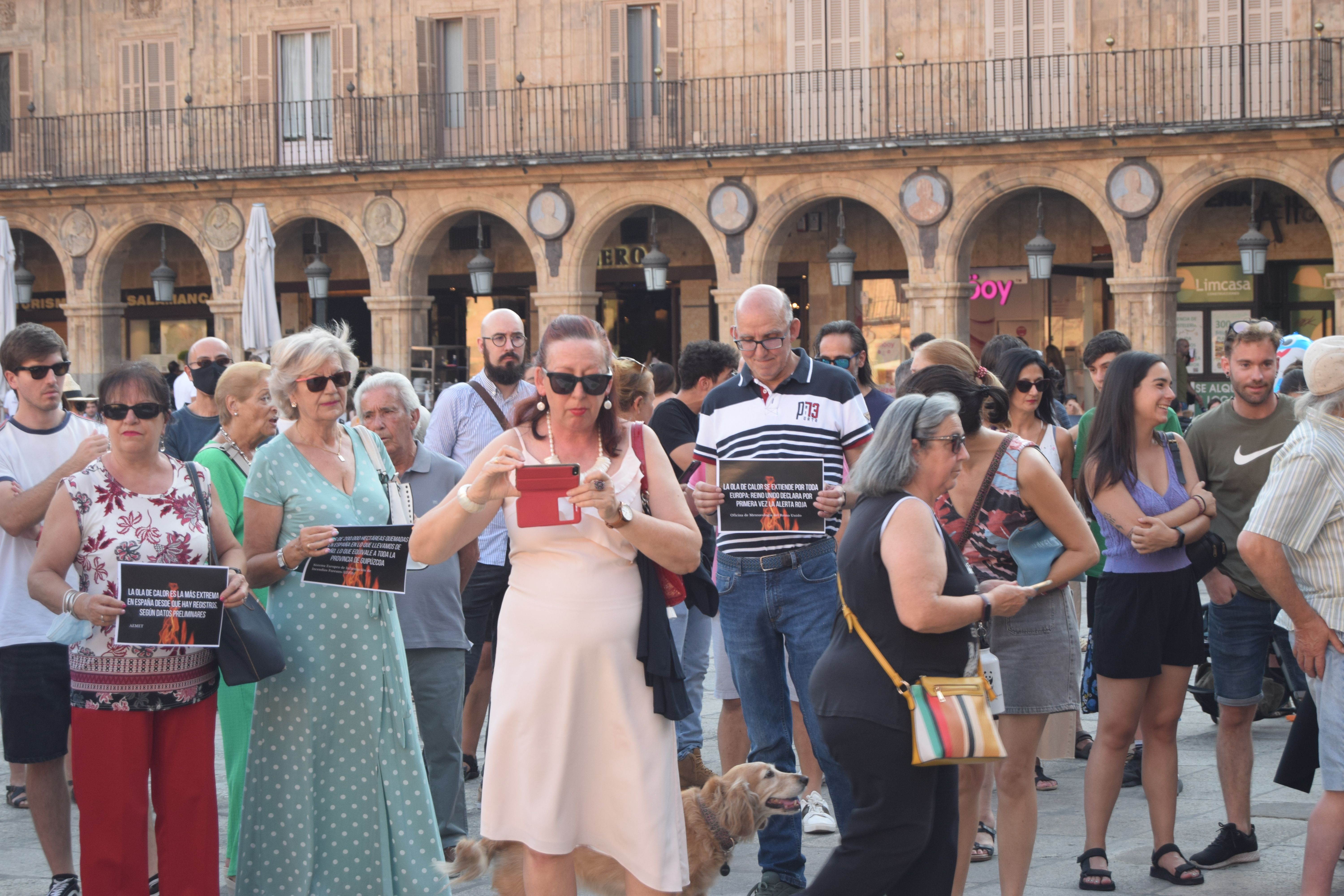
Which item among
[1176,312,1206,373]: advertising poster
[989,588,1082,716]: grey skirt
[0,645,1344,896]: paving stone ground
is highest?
[1176,312,1206,373]: advertising poster

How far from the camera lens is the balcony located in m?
21.7

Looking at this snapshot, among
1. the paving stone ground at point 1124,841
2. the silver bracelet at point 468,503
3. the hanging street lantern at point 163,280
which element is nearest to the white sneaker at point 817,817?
the paving stone ground at point 1124,841

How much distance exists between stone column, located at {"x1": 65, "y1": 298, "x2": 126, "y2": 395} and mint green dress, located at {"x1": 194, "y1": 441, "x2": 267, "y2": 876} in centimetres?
2328

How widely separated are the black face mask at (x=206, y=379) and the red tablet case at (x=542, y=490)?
4688 mm

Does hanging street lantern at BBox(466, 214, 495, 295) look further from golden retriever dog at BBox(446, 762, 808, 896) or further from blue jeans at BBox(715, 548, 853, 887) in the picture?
golden retriever dog at BBox(446, 762, 808, 896)

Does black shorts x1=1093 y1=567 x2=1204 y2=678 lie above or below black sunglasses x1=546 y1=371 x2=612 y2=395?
below

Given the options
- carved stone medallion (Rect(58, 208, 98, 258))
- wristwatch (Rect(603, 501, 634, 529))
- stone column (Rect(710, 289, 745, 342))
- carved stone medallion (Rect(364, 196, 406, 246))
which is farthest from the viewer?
carved stone medallion (Rect(58, 208, 98, 258))

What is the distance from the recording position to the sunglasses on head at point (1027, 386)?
20.6 feet

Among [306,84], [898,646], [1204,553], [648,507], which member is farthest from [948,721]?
[306,84]

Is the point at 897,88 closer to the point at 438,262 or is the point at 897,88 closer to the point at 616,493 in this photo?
the point at 438,262

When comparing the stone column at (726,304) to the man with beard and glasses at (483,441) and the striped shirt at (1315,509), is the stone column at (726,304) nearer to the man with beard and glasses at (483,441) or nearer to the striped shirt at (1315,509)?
the man with beard and glasses at (483,441)

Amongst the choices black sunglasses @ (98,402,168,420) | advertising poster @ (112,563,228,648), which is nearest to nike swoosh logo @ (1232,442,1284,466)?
advertising poster @ (112,563,228,648)

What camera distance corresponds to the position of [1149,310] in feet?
72.6

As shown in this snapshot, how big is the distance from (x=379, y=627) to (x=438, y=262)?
23.7m
